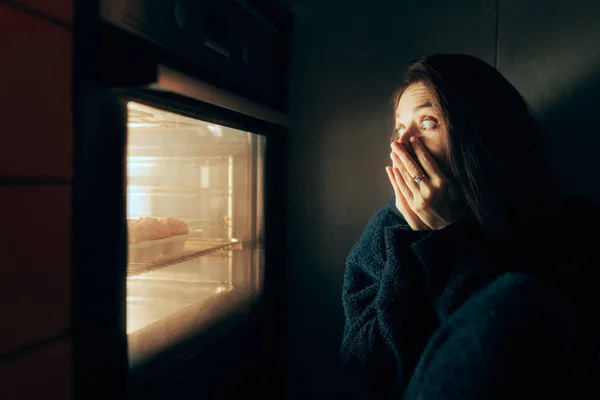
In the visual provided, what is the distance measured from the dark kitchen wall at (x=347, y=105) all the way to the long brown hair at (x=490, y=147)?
170 millimetres

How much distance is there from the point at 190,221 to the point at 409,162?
566 mm

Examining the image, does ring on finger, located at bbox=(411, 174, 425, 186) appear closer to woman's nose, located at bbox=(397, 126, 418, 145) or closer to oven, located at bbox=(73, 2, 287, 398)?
woman's nose, located at bbox=(397, 126, 418, 145)

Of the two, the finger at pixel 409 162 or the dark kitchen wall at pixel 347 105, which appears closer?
the finger at pixel 409 162

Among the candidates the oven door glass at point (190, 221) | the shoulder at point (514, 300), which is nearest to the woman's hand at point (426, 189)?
the shoulder at point (514, 300)

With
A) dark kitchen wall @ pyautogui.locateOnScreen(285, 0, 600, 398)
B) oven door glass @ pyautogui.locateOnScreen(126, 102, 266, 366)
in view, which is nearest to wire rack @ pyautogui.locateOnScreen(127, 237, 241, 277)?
oven door glass @ pyautogui.locateOnScreen(126, 102, 266, 366)

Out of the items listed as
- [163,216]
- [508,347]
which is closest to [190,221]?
[163,216]

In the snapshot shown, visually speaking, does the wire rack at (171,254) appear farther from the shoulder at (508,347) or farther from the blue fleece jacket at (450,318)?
the shoulder at (508,347)

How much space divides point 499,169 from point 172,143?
0.74 m

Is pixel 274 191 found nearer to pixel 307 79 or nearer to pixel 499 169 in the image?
pixel 307 79

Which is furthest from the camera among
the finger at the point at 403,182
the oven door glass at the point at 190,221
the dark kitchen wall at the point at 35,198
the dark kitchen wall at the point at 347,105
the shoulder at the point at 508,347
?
the dark kitchen wall at the point at 347,105

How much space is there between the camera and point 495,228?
98 centimetres

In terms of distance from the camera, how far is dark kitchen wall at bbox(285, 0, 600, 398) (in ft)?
3.77

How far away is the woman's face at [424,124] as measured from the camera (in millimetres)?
991

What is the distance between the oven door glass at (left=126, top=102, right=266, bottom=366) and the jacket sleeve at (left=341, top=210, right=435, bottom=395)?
31cm
